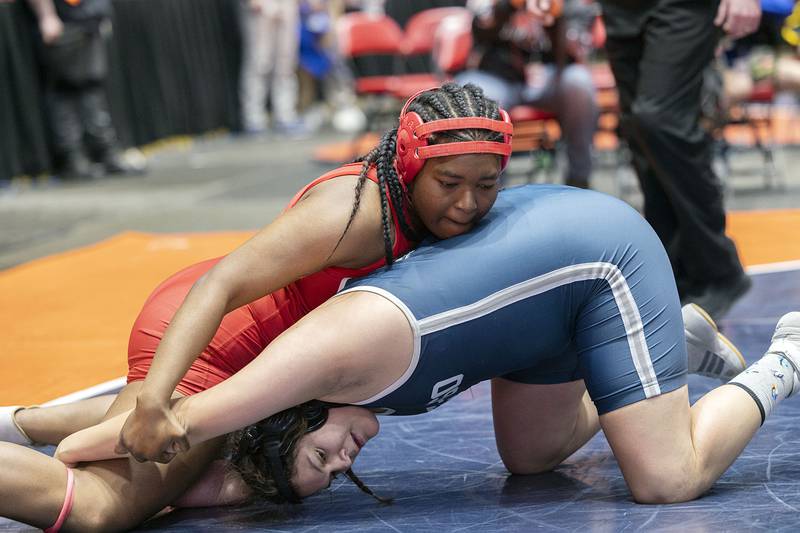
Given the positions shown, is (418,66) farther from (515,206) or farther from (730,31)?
(515,206)

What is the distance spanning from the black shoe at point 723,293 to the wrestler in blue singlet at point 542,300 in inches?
53.9

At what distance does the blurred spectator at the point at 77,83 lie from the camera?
8859mm

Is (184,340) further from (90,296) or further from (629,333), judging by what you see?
(90,296)

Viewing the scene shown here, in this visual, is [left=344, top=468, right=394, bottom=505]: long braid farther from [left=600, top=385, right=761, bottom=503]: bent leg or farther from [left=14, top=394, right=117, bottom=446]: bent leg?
[left=14, top=394, right=117, bottom=446]: bent leg

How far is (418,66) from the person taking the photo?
45.3ft

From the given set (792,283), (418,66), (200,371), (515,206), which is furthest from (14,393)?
(418,66)

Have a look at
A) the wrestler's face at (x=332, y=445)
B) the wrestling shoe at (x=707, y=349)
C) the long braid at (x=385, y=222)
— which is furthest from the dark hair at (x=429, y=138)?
the wrestling shoe at (x=707, y=349)

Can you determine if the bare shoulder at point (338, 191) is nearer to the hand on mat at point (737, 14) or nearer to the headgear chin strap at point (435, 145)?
the headgear chin strap at point (435, 145)

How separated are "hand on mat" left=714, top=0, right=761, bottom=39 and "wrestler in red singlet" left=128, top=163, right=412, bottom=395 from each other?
5.71 ft

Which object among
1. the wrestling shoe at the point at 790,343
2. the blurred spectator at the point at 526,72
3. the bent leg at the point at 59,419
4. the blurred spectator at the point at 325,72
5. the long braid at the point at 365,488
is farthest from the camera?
the blurred spectator at the point at 325,72

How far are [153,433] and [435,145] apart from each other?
0.80 meters

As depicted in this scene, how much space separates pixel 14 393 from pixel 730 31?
256cm

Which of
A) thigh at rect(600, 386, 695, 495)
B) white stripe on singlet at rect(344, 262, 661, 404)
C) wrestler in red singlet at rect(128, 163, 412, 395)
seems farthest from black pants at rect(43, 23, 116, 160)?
thigh at rect(600, 386, 695, 495)

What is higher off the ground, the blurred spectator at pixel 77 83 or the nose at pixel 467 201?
the nose at pixel 467 201
